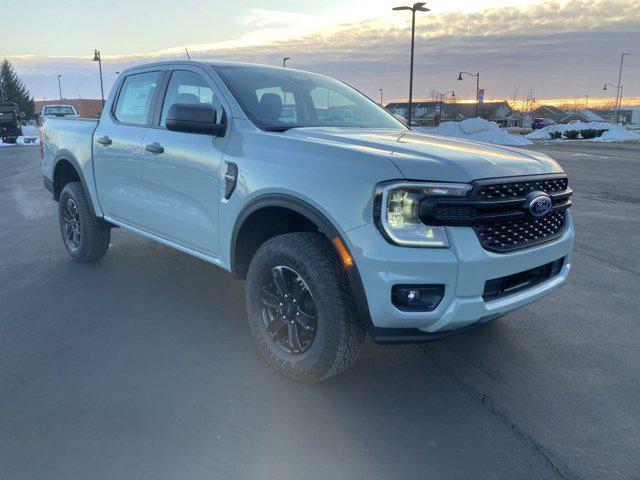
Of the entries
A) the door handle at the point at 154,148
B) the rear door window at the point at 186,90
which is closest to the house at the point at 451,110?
the rear door window at the point at 186,90

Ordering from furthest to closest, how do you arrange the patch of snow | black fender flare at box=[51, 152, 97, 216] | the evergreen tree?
the evergreen tree, the patch of snow, black fender flare at box=[51, 152, 97, 216]

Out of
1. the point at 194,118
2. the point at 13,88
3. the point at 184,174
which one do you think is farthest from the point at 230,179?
the point at 13,88

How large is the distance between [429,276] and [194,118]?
1.74m

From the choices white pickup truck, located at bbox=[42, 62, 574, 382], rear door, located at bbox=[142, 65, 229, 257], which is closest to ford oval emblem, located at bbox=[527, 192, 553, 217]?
white pickup truck, located at bbox=[42, 62, 574, 382]

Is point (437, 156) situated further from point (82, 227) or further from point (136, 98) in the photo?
point (82, 227)

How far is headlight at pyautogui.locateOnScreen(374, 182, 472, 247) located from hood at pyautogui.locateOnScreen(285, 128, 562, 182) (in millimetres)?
51

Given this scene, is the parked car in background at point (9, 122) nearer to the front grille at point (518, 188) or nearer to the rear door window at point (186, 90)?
the rear door window at point (186, 90)

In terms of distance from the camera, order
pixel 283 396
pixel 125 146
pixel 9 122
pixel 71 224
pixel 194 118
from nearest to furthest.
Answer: pixel 283 396
pixel 194 118
pixel 125 146
pixel 71 224
pixel 9 122

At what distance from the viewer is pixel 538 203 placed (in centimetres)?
287

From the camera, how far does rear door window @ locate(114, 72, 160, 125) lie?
14.8 ft

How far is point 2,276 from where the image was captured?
5094 millimetres

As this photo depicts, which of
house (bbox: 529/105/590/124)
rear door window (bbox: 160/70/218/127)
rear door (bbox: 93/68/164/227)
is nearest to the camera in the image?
rear door window (bbox: 160/70/218/127)

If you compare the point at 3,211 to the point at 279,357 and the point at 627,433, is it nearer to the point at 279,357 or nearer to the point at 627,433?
Answer: the point at 279,357

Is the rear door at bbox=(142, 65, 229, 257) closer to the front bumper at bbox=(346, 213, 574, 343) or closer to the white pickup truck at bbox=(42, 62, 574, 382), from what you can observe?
the white pickup truck at bbox=(42, 62, 574, 382)
